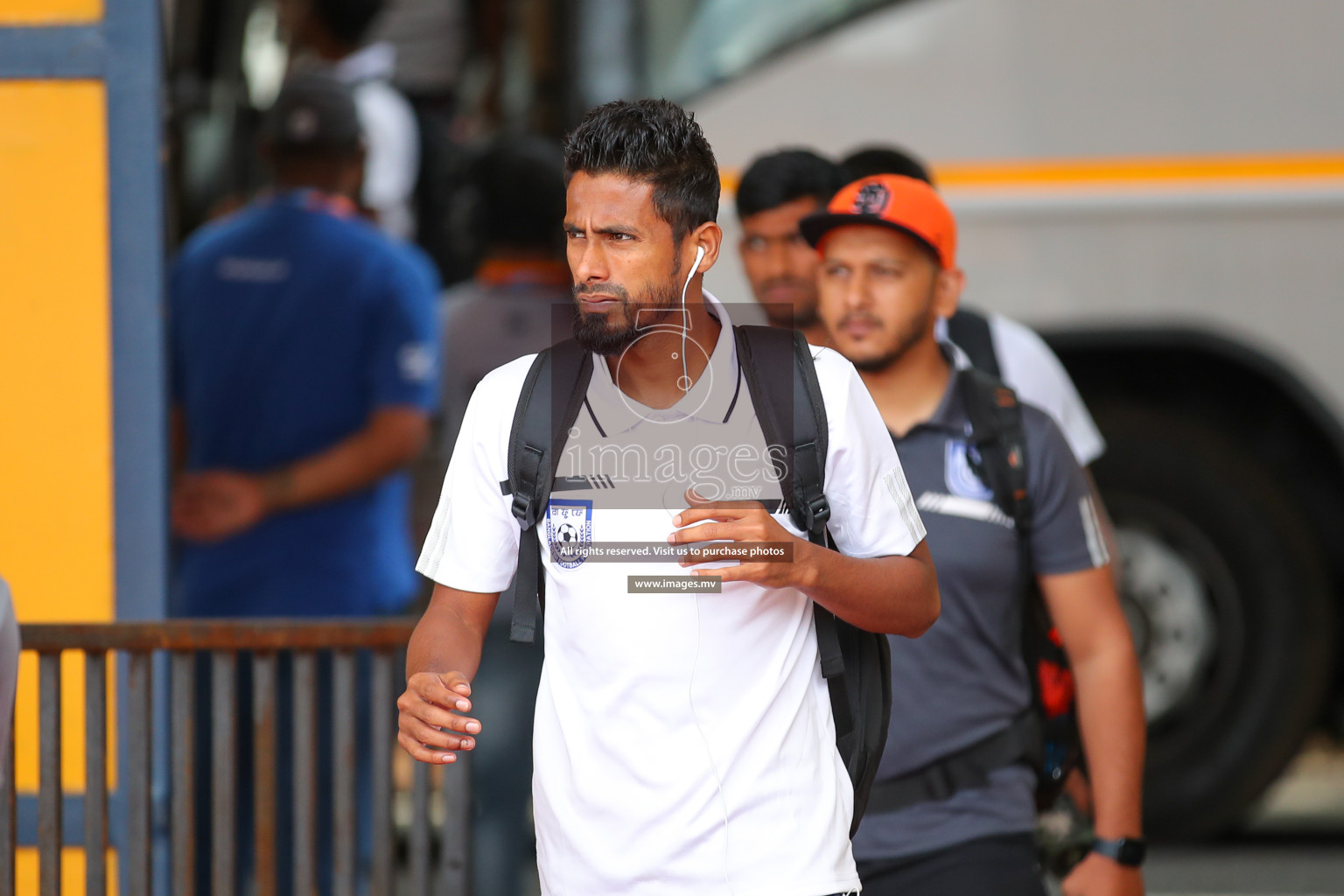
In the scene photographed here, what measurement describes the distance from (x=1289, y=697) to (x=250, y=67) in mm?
5585

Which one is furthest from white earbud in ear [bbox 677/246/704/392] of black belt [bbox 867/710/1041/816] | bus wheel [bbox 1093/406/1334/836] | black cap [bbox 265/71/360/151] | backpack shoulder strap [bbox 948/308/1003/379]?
bus wheel [bbox 1093/406/1334/836]

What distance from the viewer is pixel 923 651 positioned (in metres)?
2.96

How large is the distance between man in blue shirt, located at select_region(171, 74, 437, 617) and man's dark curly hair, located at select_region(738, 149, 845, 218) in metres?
1.51

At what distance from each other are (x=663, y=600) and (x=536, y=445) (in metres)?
0.27

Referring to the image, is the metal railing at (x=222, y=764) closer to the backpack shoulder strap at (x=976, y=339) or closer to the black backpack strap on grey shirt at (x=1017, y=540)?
the black backpack strap on grey shirt at (x=1017, y=540)

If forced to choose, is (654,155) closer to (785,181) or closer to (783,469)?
(783,469)

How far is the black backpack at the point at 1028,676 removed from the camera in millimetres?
2924

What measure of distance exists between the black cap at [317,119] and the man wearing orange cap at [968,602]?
2239mm

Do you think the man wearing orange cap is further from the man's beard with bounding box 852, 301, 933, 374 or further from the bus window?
the bus window

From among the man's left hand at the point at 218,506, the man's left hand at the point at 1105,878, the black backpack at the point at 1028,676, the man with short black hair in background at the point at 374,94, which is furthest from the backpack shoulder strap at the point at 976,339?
the man with short black hair in background at the point at 374,94

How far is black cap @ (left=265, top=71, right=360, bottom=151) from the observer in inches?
194

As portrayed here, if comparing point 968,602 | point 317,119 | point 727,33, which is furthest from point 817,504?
point 727,33

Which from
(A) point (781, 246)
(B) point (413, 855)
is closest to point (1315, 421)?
(A) point (781, 246)

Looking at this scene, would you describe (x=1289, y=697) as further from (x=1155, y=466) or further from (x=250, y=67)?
(x=250, y=67)
